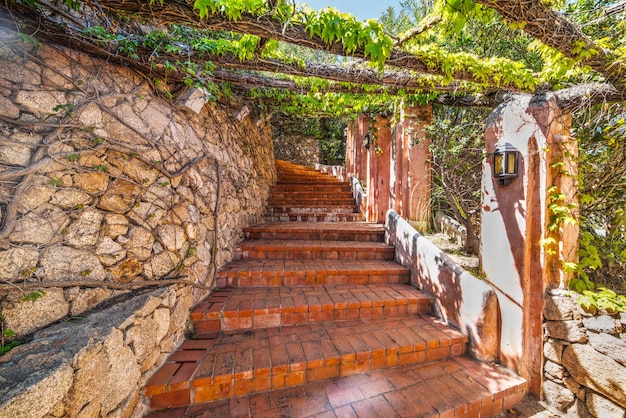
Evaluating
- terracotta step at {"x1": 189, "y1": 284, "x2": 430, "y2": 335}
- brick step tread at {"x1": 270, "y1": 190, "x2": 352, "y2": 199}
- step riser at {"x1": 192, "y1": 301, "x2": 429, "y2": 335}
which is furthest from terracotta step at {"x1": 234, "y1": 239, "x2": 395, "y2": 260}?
brick step tread at {"x1": 270, "y1": 190, "x2": 352, "y2": 199}

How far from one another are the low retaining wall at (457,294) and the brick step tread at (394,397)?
242mm

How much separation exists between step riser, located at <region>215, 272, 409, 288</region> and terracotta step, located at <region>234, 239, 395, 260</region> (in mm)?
477

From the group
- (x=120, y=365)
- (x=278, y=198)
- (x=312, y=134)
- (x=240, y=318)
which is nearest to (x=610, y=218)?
(x=240, y=318)

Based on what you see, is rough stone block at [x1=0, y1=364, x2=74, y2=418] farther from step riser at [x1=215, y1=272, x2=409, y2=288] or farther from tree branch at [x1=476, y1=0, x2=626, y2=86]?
tree branch at [x1=476, y1=0, x2=626, y2=86]

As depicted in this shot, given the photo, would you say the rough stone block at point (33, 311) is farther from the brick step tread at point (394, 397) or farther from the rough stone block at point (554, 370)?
the rough stone block at point (554, 370)

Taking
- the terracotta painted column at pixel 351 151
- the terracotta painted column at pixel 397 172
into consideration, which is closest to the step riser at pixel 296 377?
the terracotta painted column at pixel 397 172

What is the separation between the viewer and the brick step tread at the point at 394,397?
59.6 inches

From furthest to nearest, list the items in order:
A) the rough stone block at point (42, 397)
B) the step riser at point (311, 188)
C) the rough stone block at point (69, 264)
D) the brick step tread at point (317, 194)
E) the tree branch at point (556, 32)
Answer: the step riser at point (311, 188)
the brick step tread at point (317, 194)
the tree branch at point (556, 32)
the rough stone block at point (69, 264)
the rough stone block at point (42, 397)

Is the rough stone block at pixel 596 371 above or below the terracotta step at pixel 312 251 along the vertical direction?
below

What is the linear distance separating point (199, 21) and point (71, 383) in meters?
2.38

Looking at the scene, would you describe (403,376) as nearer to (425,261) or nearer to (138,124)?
(425,261)

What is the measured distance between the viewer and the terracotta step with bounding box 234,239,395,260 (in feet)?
10.3

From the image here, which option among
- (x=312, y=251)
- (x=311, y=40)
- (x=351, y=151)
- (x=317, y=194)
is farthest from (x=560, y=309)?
(x=351, y=151)

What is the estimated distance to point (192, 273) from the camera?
2170mm
